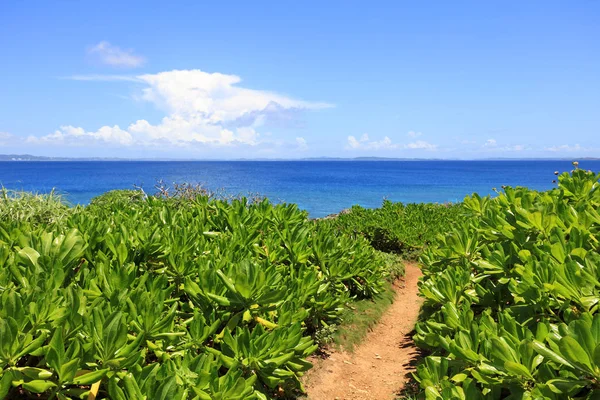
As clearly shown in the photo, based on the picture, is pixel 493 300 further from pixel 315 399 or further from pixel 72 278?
pixel 72 278

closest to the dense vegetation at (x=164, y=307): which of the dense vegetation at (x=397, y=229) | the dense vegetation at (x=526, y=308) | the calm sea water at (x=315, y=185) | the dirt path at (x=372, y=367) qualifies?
the dirt path at (x=372, y=367)

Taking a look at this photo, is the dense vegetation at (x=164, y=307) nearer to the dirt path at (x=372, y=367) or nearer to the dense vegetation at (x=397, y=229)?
the dirt path at (x=372, y=367)

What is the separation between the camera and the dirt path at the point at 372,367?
4.62 metres

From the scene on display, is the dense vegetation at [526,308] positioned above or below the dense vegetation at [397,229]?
above

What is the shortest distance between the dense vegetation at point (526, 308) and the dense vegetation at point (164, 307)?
4.08 feet

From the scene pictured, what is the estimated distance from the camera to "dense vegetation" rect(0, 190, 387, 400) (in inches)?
98.7

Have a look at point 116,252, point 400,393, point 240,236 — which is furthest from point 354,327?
point 116,252

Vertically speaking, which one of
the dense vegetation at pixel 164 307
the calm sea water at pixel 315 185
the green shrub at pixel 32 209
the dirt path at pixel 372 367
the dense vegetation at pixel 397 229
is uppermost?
the green shrub at pixel 32 209

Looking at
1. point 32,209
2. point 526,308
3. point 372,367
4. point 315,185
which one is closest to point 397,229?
point 372,367

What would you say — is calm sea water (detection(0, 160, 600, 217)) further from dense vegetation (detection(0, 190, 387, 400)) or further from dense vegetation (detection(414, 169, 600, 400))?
dense vegetation (detection(414, 169, 600, 400))

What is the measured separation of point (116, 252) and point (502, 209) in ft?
12.4

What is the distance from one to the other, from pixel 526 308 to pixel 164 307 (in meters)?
2.74

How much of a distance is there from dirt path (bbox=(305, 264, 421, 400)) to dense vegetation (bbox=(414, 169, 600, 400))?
0.98 m

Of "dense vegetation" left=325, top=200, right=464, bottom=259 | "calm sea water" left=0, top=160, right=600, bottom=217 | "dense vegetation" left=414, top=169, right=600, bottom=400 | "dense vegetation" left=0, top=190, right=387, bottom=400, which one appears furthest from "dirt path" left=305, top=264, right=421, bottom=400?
"calm sea water" left=0, top=160, right=600, bottom=217
